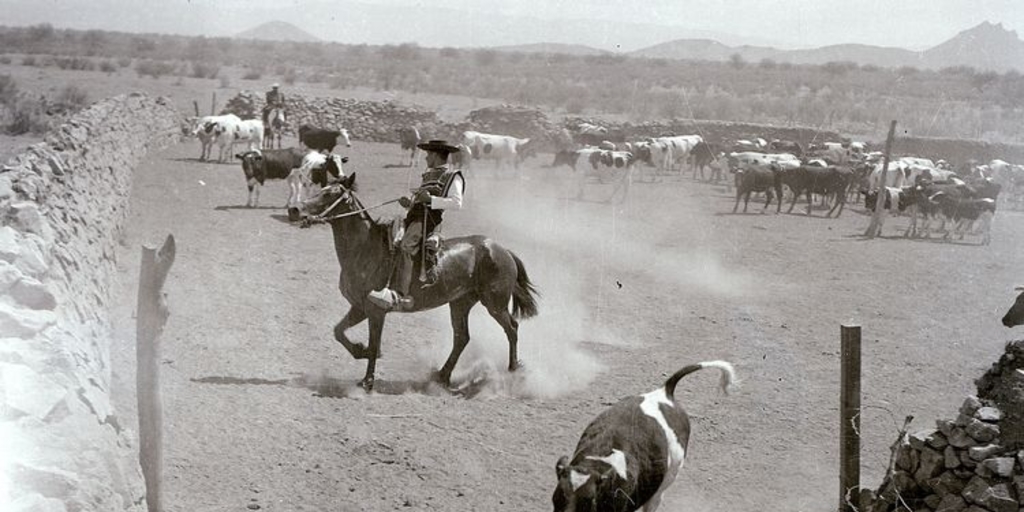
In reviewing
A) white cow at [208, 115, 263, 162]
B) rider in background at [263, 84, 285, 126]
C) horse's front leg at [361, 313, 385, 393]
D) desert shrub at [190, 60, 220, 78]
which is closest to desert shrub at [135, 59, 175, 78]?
desert shrub at [190, 60, 220, 78]

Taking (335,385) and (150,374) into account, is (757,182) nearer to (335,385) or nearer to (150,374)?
(335,385)

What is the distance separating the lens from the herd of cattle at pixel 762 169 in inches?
865

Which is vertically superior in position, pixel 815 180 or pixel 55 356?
pixel 815 180

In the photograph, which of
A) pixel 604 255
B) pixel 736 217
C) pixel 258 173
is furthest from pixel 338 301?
pixel 736 217

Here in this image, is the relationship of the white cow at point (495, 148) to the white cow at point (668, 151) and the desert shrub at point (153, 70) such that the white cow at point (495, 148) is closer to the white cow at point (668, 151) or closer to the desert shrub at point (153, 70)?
the white cow at point (668, 151)

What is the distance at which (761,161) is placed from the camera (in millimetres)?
29266

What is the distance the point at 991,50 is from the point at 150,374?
116m

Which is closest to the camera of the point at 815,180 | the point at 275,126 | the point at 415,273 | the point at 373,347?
the point at 373,347

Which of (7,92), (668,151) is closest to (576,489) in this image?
(668,151)

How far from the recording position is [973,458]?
6.13 meters

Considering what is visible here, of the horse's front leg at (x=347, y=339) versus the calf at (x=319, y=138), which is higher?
the calf at (x=319, y=138)

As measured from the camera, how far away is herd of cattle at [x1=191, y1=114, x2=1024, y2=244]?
21969 millimetres

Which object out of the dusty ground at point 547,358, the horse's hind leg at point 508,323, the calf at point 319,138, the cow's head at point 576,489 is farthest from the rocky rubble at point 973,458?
the calf at point 319,138

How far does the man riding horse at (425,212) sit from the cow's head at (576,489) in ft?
13.3
